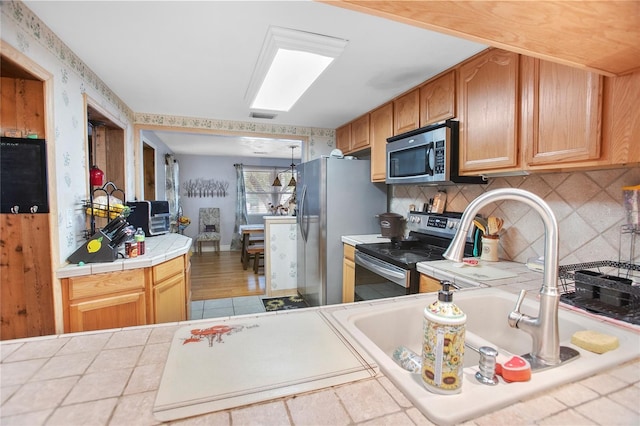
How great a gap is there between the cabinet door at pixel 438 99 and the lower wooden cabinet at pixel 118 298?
7.16ft

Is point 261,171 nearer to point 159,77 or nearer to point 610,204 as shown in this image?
point 159,77

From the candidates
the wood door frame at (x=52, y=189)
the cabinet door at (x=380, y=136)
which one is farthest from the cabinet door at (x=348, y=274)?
the wood door frame at (x=52, y=189)

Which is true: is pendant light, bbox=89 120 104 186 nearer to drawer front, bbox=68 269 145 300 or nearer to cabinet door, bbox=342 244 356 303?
drawer front, bbox=68 269 145 300

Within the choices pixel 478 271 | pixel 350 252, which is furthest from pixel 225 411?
→ pixel 350 252

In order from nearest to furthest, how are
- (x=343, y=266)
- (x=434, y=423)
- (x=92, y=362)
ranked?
(x=434, y=423), (x=92, y=362), (x=343, y=266)

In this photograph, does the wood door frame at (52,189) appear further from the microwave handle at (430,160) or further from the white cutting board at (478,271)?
the microwave handle at (430,160)

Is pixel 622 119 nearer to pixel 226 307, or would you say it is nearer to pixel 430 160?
pixel 430 160

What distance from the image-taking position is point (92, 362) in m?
0.69

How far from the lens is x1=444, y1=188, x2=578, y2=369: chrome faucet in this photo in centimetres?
67

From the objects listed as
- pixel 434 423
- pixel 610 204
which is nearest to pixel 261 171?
pixel 610 204

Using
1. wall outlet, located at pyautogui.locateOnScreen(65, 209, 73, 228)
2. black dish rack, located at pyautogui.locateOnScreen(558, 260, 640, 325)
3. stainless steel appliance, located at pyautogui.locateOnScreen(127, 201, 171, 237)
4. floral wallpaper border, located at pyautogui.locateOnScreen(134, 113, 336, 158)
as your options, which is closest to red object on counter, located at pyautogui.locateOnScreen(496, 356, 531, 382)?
black dish rack, located at pyautogui.locateOnScreen(558, 260, 640, 325)

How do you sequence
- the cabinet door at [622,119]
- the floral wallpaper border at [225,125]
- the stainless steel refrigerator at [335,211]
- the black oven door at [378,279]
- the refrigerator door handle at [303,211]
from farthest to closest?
the refrigerator door handle at [303,211], the floral wallpaper border at [225,125], the stainless steel refrigerator at [335,211], the black oven door at [378,279], the cabinet door at [622,119]

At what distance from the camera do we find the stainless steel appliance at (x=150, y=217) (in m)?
2.63

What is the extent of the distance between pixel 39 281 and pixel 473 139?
258 centimetres
